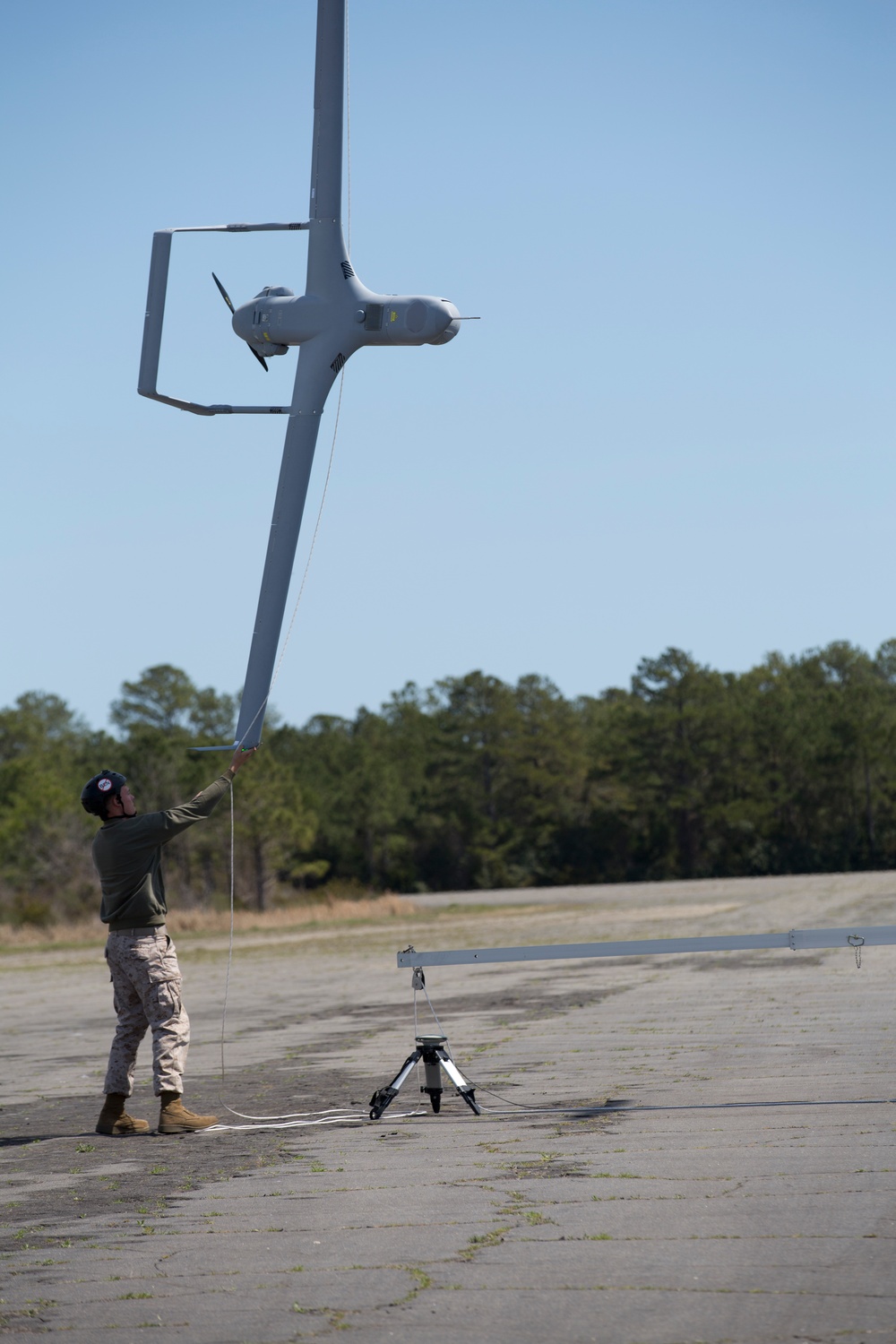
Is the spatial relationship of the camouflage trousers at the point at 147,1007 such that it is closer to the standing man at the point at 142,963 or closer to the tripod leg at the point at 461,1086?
the standing man at the point at 142,963

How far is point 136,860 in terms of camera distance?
32.2ft

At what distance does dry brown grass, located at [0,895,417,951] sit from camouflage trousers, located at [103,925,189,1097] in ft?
133

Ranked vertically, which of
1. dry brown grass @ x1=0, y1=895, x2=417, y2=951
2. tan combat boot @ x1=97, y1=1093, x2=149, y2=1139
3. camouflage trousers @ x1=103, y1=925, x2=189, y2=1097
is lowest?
dry brown grass @ x1=0, y1=895, x2=417, y2=951

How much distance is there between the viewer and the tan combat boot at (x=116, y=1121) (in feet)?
32.1

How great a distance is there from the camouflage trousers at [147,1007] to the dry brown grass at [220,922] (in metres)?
40.5

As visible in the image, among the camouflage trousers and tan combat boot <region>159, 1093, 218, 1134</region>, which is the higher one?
the camouflage trousers

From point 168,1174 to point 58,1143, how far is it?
1.69 meters

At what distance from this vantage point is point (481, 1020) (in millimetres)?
16891

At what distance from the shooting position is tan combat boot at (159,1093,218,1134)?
31.6ft

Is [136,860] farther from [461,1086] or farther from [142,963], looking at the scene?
[461,1086]

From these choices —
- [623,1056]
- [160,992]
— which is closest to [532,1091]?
[623,1056]

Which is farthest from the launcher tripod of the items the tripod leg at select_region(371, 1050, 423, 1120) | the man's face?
the man's face

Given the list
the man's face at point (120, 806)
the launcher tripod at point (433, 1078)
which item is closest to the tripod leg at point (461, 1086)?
the launcher tripod at point (433, 1078)

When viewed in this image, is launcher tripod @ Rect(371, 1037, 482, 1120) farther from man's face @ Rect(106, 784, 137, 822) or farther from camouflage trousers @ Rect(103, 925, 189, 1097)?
man's face @ Rect(106, 784, 137, 822)
